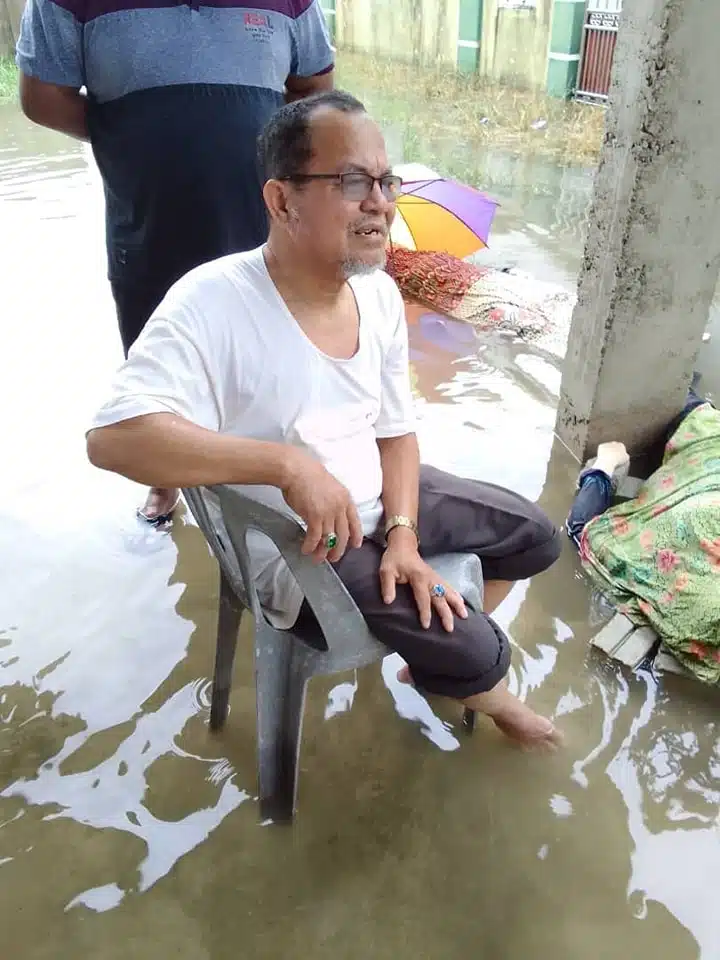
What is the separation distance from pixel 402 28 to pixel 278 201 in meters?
15.2

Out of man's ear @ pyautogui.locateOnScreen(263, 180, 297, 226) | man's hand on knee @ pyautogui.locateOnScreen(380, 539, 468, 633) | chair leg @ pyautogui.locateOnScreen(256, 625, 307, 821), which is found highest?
man's ear @ pyautogui.locateOnScreen(263, 180, 297, 226)

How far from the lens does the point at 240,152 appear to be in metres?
2.23

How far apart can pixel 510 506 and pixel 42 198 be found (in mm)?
6031

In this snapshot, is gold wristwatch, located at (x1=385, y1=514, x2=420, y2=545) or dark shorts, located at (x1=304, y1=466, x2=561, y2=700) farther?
gold wristwatch, located at (x1=385, y1=514, x2=420, y2=545)

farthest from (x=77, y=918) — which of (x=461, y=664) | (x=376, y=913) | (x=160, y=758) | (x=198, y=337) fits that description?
(x=198, y=337)

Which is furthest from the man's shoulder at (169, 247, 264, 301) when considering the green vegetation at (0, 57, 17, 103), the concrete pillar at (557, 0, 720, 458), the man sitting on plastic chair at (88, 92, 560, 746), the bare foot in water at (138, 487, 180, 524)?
the green vegetation at (0, 57, 17, 103)

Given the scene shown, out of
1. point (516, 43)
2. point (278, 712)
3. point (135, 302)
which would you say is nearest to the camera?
point (278, 712)

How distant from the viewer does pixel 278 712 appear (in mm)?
1702

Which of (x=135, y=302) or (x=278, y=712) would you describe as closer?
(x=278, y=712)

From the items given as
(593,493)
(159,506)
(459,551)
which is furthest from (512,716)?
(159,506)

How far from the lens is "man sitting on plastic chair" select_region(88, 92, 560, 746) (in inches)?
54.9

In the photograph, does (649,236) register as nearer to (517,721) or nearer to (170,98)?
(170,98)

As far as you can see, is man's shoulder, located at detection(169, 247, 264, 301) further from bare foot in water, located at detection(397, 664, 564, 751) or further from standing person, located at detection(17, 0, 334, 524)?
bare foot in water, located at detection(397, 664, 564, 751)

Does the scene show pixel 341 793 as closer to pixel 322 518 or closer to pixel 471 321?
pixel 322 518
